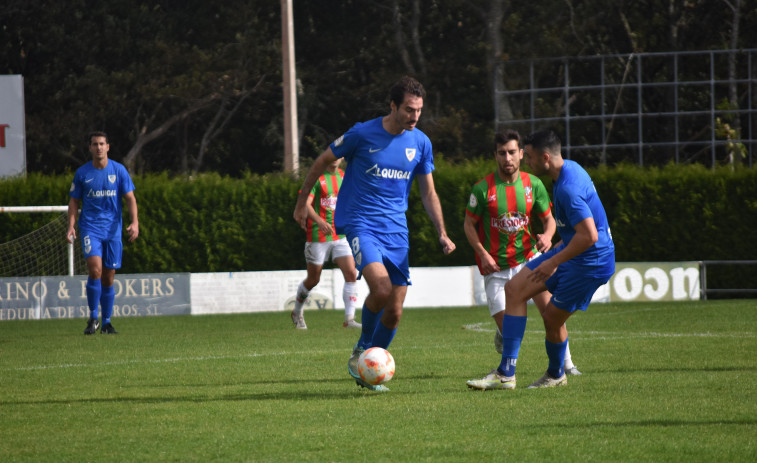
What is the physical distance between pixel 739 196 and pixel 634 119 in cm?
1089

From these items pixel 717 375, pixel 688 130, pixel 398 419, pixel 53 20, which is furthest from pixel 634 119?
pixel 398 419

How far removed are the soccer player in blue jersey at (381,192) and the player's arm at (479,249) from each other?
64 centimetres

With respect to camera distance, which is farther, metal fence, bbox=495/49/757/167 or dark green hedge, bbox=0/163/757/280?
metal fence, bbox=495/49/757/167

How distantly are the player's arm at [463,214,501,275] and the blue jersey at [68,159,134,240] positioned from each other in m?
5.53

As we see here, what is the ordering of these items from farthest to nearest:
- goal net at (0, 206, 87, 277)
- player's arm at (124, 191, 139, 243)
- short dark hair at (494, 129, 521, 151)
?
1. goal net at (0, 206, 87, 277)
2. player's arm at (124, 191, 139, 243)
3. short dark hair at (494, 129, 521, 151)

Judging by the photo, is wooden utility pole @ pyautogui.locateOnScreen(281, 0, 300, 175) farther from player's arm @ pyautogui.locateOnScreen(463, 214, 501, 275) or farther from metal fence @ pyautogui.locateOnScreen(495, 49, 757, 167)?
player's arm @ pyautogui.locateOnScreen(463, 214, 501, 275)

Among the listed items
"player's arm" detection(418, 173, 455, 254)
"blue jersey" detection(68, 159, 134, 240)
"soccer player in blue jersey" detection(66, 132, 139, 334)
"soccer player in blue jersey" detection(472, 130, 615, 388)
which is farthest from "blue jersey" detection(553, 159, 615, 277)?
"blue jersey" detection(68, 159, 134, 240)

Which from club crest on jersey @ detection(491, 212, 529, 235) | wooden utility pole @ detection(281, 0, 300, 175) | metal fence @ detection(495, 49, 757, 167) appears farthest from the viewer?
metal fence @ detection(495, 49, 757, 167)

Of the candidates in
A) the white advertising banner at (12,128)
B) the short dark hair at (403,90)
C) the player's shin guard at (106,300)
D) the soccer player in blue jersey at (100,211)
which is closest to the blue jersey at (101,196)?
the soccer player in blue jersey at (100,211)

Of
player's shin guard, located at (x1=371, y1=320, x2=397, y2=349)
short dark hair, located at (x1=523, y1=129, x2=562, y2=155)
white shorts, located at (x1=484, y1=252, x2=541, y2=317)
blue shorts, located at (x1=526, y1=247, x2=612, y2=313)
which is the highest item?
short dark hair, located at (x1=523, y1=129, x2=562, y2=155)

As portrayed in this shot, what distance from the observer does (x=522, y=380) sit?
309 inches

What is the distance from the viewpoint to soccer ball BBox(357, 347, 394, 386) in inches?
282

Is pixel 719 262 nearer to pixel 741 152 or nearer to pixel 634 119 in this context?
pixel 741 152

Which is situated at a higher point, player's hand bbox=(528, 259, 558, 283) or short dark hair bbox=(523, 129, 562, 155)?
short dark hair bbox=(523, 129, 562, 155)
